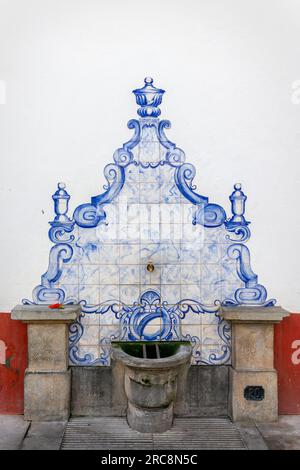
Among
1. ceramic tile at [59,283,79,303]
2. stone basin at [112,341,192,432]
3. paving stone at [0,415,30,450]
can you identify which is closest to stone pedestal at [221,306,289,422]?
stone basin at [112,341,192,432]

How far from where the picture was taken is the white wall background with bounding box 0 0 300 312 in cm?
389

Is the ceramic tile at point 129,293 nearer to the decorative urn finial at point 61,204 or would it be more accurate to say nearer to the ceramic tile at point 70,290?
the ceramic tile at point 70,290

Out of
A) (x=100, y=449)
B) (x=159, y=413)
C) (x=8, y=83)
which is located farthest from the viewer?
(x=8, y=83)

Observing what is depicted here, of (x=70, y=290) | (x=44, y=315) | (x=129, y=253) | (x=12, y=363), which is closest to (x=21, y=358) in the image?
(x=12, y=363)

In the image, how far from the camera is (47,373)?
12.5 feet

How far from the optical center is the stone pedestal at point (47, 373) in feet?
12.4

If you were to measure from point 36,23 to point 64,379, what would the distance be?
3.03 m

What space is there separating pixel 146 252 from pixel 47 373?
1.31 metres

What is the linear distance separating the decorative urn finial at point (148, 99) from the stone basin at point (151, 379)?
1.98m

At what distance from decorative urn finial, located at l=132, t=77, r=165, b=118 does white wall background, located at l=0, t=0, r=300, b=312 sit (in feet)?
0.18

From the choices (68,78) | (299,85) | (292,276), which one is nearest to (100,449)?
(292,276)

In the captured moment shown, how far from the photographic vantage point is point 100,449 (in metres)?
3.40

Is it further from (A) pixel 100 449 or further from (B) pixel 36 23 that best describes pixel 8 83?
(A) pixel 100 449

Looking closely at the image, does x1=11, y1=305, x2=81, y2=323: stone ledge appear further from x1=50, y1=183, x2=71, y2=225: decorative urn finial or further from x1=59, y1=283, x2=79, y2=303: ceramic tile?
x1=50, y1=183, x2=71, y2=225: decorative urn finial
